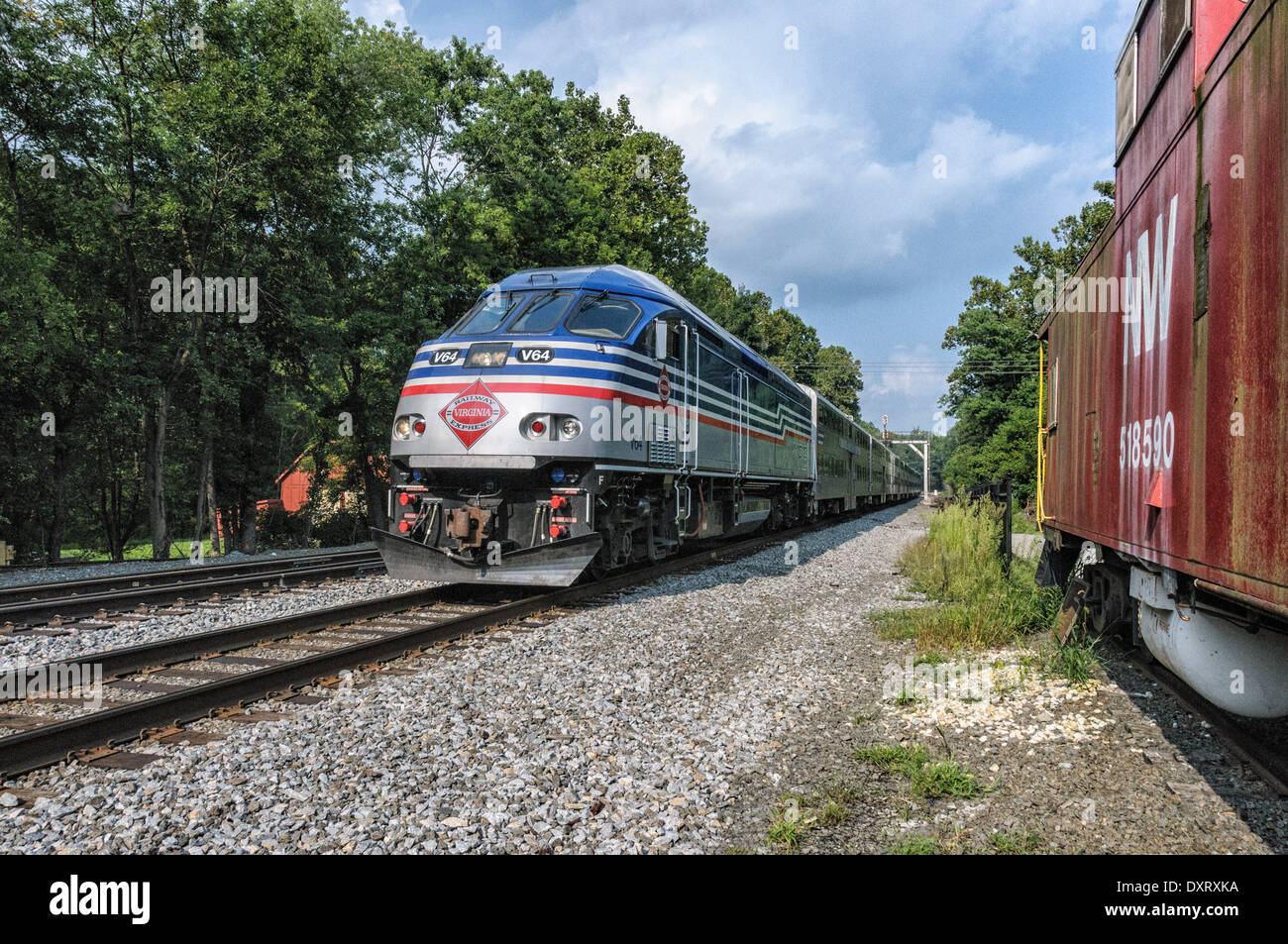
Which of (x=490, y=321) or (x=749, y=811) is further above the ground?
(x=490, y=321)

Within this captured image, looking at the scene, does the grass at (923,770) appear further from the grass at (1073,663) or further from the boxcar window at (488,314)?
the boxcar window at (488,314)

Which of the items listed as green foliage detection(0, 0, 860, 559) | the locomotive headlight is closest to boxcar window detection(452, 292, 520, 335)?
the locomotive headlight

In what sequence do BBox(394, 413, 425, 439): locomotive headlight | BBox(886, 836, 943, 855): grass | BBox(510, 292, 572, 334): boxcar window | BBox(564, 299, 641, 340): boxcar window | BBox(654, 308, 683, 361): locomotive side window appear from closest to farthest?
BBox(886, 836, 943, 855): grass < BBox(394, 413, 425, 439): locomotive headlight < BBox(564, 299, 641, 340): boxcar window < BBox(510, 292, 572, 334): boxcar window < BBox(654, 308, 683, 361): locomotive side window

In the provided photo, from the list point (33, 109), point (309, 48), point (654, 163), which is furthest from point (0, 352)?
point (654, 163)

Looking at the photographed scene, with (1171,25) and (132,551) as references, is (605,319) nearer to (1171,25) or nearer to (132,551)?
(1171,25)

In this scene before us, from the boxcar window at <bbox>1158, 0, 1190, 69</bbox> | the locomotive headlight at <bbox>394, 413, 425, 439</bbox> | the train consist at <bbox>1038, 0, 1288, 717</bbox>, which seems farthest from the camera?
the locomotive headlight at <bbox>394, 413, 425, 439</bbox>

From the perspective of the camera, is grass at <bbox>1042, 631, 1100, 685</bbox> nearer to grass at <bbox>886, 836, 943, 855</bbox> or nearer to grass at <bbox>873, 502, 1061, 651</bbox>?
grass at <bbox>873, 502, 1061, 651</bbox>

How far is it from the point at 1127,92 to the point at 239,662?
7298mm

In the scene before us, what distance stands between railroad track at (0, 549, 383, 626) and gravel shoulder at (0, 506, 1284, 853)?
3933 mm

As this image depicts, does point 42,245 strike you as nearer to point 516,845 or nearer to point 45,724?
point 45,724

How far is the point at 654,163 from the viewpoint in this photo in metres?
31.7

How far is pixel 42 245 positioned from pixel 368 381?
810 centimetres

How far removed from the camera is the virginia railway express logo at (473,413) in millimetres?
7695

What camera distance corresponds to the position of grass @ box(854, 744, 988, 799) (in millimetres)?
3686
